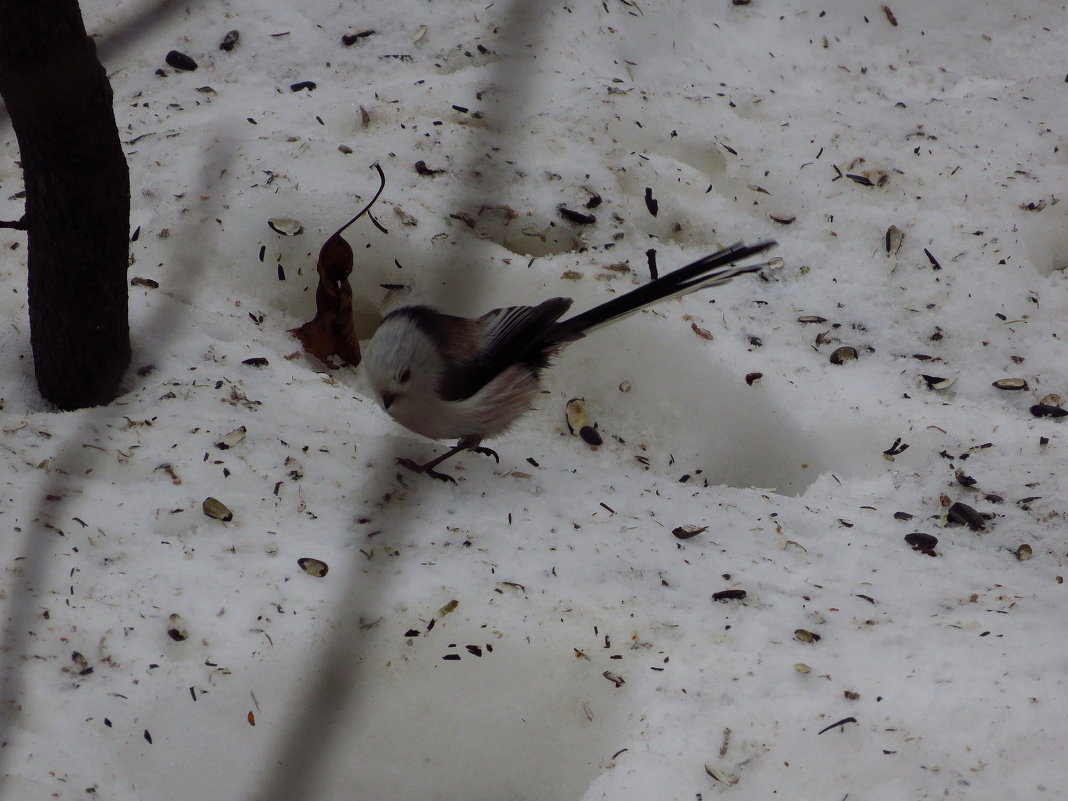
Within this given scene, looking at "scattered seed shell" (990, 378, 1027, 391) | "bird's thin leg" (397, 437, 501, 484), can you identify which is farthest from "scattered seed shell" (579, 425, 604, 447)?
"scattered seed shell" (990, 378, 1027, 391)

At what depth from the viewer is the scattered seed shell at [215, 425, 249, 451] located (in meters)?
2.58

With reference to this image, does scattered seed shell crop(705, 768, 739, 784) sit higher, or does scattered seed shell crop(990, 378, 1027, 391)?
scattered seed shell crop(705, 768, 739, 784)

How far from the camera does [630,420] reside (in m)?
3.18

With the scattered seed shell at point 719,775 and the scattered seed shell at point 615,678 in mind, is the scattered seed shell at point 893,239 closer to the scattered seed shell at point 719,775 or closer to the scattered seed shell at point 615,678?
the scattered seed shell at point 615,678

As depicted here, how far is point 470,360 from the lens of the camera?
9.05 ft

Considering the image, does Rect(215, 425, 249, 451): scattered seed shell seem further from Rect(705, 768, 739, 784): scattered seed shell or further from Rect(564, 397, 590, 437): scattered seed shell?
Rect(705, 768, 739, 784): scattered seed shell

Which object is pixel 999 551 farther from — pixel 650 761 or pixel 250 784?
pixel 250 784

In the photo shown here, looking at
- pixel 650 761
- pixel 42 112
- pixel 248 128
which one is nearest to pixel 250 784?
pixel 650 761

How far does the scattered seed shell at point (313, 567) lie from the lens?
2256 mm

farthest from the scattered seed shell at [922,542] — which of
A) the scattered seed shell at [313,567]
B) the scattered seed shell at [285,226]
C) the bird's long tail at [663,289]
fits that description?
the scattered seed shell at [285,226]

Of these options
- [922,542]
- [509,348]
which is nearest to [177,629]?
[509,348]

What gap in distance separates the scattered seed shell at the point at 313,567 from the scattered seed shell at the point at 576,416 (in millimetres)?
1107

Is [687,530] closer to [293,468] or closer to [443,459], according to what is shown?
[443,459]

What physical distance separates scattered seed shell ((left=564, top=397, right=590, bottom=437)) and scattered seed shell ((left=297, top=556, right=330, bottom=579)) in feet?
3.63
